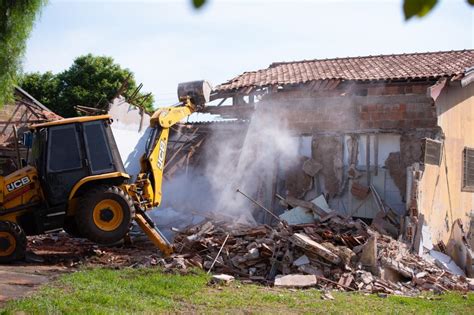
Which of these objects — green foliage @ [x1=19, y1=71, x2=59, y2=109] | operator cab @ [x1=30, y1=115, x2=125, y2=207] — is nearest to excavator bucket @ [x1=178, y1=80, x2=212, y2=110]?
operator cab @ [x1=30, y1=115, x2=125, y2=207]

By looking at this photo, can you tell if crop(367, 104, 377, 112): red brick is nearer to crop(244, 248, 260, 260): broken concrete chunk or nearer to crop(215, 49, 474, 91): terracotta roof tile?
crop(215, 49, 474, 91): terracotta roof tile

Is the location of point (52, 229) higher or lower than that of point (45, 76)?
lower

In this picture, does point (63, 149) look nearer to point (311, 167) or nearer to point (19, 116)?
point (311, 167)

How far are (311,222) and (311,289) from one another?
12.7 ft

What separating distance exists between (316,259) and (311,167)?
170 inches

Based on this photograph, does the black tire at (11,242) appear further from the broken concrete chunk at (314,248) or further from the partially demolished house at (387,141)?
the partially demolished house at (387,141)

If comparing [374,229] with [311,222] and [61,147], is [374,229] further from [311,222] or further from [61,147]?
[61,147]

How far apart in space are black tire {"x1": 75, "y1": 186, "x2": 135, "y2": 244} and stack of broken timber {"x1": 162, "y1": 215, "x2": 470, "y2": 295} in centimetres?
110

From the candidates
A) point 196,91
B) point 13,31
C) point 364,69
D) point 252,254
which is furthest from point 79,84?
point 252,254

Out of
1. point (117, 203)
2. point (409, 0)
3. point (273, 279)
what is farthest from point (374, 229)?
point (409, 0)

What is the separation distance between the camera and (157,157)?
12.4 meters

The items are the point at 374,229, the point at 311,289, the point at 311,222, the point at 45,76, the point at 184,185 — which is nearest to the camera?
the point at 311,289

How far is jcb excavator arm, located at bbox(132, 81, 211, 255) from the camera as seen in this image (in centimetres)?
1186

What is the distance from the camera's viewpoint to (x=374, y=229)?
12.9 m
